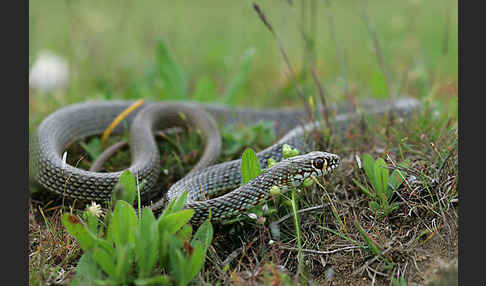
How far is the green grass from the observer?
3498 millimetres

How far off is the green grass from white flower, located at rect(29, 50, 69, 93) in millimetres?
182

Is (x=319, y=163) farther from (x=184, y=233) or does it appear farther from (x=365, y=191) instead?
(x=184, y=233)

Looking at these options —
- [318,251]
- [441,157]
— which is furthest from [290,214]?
[441,157]

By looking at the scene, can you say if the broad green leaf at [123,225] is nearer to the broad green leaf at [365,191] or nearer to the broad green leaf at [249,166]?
the broad green leaf at [249,166]

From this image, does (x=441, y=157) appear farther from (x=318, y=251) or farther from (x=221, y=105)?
(x=221, y=105)

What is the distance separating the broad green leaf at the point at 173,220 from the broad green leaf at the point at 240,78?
146 inches

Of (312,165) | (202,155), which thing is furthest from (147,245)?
(202,155)

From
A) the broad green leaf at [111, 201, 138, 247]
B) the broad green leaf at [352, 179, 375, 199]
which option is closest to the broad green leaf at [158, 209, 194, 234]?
the broad green leaf at [111, 201, 138, 247]

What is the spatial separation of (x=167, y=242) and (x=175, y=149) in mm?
2400

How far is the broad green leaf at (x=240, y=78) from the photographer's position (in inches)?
255

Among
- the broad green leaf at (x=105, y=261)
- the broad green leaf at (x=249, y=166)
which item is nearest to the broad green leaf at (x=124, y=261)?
the broad green leaf at (x=105, y=261)

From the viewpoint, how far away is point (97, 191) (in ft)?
14.0

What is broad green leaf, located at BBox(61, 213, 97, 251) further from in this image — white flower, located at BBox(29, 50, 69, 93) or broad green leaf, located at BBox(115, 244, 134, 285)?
white flower, located at BBox(29, 50, 69, 93)

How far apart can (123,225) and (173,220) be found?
359 millimetres
